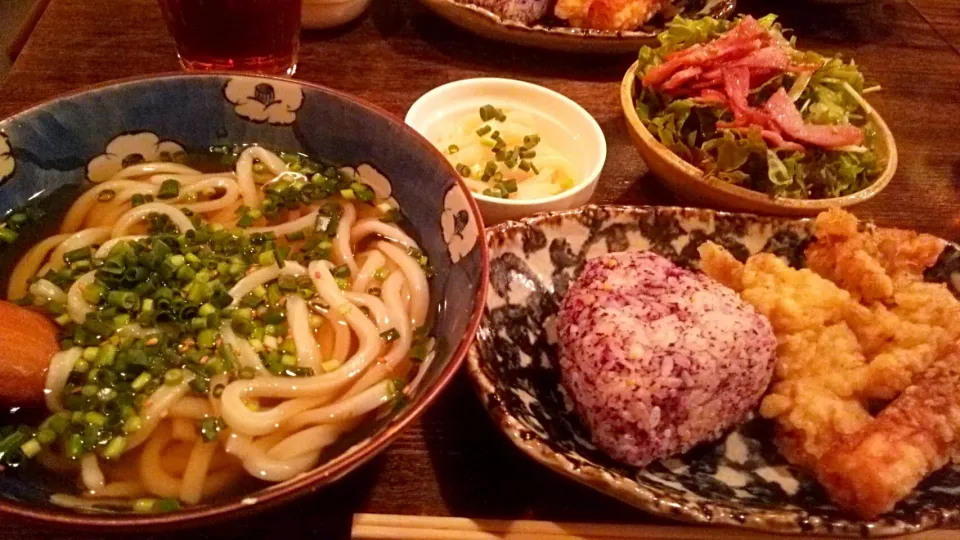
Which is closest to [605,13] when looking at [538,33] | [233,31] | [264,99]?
[538,33]

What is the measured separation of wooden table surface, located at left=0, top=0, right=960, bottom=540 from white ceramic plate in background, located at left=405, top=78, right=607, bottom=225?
14 centimetres

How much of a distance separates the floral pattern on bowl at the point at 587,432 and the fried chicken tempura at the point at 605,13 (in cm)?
98

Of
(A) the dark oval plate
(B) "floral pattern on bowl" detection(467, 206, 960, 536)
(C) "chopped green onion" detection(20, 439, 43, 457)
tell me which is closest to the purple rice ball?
(B) "floral pattern on bowl" detection(467, 206, 960, 536)

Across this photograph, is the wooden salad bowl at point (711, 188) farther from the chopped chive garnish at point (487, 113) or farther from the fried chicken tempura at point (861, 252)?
the chopped chive garnish at point (487, 113)

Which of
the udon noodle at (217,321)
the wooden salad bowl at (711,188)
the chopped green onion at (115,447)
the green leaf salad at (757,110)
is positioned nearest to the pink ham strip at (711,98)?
the green leaf salad at (757,110)

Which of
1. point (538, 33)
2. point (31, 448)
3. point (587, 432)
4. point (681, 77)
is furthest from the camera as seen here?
point (538, 33)

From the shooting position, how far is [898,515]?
135 cm

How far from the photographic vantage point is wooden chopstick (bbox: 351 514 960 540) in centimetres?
127

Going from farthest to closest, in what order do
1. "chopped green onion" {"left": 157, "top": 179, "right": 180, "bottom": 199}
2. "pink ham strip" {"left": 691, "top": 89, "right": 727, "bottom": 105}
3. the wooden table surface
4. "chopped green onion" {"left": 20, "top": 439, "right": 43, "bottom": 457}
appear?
"pink ham strip" {"left": 691, "top": 89, "right": 727, "bottom": 105} < "chopped green onion" {"left": 157, "top": 179, "right": 180, "bottom": 199} < the wooden table surface < "chopped green onion" {"left": 20, "top": 439, "right": 43, "bottom": 457}

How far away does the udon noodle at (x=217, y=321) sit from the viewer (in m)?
1.24

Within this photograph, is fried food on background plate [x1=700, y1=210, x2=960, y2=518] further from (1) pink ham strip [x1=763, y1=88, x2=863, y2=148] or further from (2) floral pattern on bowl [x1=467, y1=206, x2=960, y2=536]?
(1) pink ham strip [x1=763, y1=88, x2=863, y2=148]

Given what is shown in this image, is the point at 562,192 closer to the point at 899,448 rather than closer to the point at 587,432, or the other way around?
the point at 587,432

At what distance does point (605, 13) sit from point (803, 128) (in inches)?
31.1

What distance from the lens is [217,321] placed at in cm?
137
